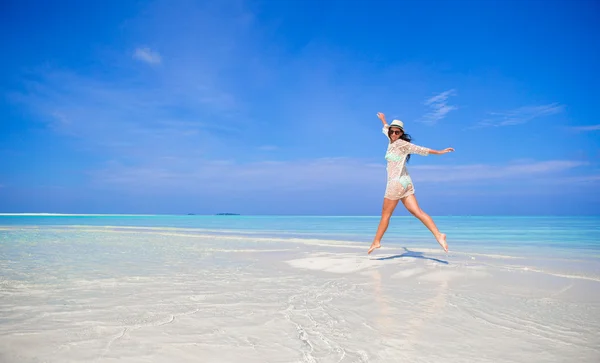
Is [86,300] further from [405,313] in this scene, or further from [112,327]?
[405,313]

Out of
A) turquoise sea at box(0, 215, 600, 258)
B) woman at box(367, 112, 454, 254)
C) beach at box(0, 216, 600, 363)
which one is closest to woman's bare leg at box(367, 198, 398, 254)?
woman at box(367, 112, 454, 254)

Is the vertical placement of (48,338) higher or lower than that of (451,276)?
lower

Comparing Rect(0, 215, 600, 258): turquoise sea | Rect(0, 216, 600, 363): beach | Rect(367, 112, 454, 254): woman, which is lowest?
Rect(0, 216, 600, 363): beach

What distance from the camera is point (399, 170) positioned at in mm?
6355

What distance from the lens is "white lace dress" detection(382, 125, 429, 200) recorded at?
628cm

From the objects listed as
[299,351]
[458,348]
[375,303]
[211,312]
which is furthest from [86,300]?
[458,348]

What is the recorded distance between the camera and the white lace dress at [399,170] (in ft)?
20.6

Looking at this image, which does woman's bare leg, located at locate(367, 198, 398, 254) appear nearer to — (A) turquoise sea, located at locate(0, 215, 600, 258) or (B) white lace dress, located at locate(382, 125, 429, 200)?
(B) white lace dress, located at locate(382, 125, 429, 200)

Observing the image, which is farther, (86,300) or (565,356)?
(86,300)

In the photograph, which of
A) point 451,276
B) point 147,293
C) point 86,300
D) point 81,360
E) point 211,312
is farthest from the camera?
point 451,276

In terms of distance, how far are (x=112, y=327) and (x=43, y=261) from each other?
4.64 m

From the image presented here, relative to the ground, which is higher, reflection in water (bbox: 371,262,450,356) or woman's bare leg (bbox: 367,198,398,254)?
woman's bare leg (bbox: 367,198,398,254)

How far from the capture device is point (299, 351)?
2355mm

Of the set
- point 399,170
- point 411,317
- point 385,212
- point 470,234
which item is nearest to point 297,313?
point 411,317
